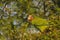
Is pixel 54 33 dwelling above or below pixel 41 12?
below

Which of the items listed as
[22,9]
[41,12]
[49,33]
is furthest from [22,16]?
[49,33]

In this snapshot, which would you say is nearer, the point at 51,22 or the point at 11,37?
the point at 11,37

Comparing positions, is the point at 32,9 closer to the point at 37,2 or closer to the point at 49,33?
the point at 37,2

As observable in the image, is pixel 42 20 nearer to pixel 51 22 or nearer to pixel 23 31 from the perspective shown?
pixel 51 22

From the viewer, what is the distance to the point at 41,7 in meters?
3.11

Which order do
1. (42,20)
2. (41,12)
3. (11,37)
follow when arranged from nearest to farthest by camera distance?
(11,37) < (42,20) < (41,12)

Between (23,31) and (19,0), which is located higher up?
(19,0)

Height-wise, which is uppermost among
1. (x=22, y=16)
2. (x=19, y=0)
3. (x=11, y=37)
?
(x=19, y=0)

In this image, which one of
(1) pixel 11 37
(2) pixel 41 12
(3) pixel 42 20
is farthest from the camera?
(2) pixel 41 12

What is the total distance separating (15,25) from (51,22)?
581 millimetres

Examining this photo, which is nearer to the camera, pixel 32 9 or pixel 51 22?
pixel 51 22

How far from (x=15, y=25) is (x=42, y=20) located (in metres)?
0.44

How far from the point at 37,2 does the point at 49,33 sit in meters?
0.71

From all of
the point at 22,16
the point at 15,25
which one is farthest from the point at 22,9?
the point at 15,25
